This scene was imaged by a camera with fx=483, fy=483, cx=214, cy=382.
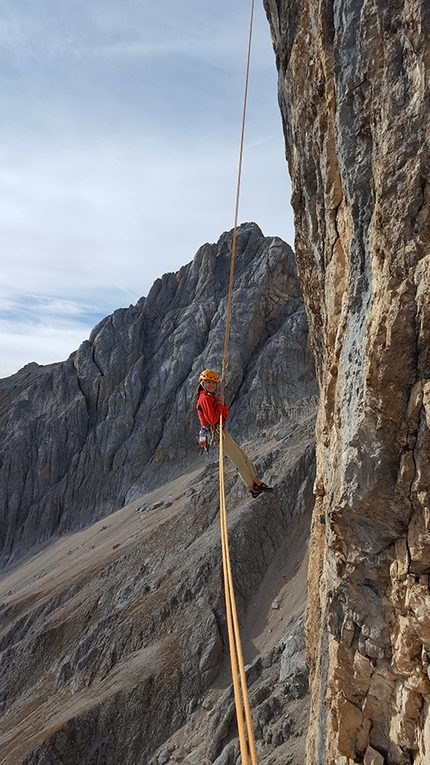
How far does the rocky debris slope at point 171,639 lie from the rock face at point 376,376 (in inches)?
357

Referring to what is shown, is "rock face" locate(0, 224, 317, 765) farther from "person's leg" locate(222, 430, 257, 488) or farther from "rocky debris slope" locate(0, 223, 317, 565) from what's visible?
"person's leg" locate(222, 430, 257, 488)

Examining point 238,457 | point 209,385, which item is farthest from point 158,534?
point 209,385

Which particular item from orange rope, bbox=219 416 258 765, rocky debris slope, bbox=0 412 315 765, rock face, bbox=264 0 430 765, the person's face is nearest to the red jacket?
the person's face

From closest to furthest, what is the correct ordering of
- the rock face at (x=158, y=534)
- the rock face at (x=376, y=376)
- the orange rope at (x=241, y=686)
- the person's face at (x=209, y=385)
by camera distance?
1. the orange rope at (x=241, y=686)
2. the rock face at (x=376, y=376)
3. the person's face at (x=209, y=385)
4. the rock face at (x=158, y=534)

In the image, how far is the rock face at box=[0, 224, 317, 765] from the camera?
691 inches

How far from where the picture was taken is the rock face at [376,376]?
12.8ft

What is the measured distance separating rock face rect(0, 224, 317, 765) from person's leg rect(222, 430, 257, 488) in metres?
6.58

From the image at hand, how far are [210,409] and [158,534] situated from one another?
57.5ft

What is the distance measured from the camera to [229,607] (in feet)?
17.8

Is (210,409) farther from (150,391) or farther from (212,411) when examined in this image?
(150,391)

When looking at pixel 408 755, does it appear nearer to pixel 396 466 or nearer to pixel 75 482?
pixel 396 466

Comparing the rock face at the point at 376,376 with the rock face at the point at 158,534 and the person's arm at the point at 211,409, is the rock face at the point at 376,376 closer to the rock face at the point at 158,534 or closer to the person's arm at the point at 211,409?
the person's arm at the point at 211,409

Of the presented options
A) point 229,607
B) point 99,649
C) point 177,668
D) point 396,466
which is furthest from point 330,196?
point 99,649

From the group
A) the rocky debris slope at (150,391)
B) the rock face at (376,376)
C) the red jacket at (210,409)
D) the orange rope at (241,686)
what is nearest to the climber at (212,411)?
the red jacket at (210,409)
